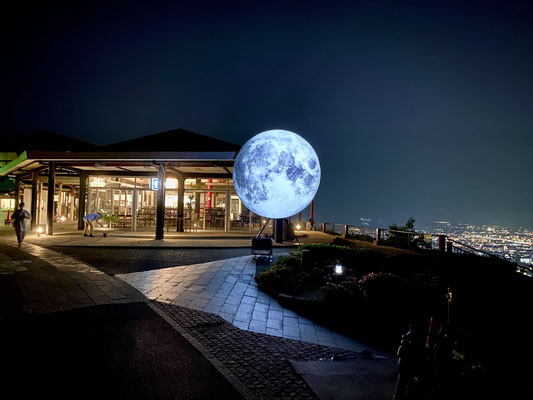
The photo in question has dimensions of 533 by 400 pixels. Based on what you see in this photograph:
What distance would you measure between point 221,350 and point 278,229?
10.6 meters

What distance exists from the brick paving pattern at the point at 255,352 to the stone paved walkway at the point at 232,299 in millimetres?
304

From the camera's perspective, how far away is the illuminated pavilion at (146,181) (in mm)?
14242

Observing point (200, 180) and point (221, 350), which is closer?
point (221, 350)

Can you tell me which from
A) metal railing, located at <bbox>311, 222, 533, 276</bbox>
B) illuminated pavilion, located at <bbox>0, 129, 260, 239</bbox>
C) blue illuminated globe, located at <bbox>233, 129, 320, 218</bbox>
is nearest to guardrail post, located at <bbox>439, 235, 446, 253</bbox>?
metal railing, located at <bbox>311, 222, 533, 276</bbox>

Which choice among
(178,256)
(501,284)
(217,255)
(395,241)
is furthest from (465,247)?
(178,256)

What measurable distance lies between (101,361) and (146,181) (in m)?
18.2

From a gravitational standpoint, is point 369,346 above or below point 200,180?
below

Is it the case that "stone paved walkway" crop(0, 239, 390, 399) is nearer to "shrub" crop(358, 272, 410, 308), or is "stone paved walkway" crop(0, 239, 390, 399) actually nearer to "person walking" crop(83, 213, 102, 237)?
"shrub" crop(358, 272, 410, 308)

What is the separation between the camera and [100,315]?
473 centimetres

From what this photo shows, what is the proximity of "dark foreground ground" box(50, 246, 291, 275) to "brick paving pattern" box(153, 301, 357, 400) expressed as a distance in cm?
348

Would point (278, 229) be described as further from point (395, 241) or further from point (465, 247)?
point (465, 247)

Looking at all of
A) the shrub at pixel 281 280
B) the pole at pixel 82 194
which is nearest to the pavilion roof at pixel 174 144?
the pole at pixel 82 194

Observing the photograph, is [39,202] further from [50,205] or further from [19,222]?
[19,222]

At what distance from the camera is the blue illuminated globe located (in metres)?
8.00
